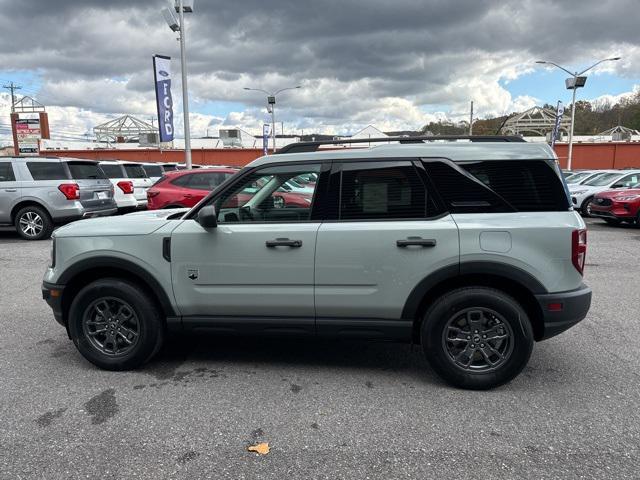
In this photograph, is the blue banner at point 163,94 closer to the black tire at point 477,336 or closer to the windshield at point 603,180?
the windshield at point 603,180

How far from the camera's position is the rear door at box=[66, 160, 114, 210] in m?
10.7

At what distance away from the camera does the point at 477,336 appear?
134 inches

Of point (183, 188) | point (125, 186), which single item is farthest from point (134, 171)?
point (183, 188)

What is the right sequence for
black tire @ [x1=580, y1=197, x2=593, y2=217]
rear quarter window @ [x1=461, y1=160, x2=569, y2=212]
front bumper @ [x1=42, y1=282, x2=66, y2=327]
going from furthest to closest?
black tire @ [x1=580, y1=197, x2=593, y2=217] < front bumper @ [x1=42, y1=282, x2=66, y2=327] < rear quarter window @ [x1=461, y1=160, x2=569, y2=212]

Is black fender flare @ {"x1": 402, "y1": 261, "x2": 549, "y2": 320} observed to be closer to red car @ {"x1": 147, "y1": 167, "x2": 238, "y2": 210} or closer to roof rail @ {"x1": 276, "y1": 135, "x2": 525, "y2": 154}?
roof rail @ {"x1": 276, "y1": 135, "x2": 525, "y2": 154}

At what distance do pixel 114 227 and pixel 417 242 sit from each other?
2391mm

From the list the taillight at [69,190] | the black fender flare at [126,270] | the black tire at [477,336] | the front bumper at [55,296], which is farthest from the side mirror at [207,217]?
the taillight at [69,190]

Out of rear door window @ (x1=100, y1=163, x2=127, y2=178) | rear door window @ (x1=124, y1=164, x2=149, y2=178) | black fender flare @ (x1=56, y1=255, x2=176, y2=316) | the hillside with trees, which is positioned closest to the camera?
black fender flare @ (x1=56, y1=255, x2=176, y2=316)

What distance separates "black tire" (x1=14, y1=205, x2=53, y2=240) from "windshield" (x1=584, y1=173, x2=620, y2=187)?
54.1 ft

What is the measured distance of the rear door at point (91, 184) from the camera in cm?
1066

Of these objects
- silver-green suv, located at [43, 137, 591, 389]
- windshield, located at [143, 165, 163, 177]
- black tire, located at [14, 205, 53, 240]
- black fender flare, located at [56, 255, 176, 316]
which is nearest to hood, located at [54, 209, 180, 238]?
silver-green suv, located at [43, 137, 591, 389]

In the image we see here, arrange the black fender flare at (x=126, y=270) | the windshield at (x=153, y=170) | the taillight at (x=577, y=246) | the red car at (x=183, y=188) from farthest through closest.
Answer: the windshield at (x=153, y=170), the red car at (x=183, y=188), the black fender flare at (x=126, y=270), the taillight at (x=577, y=246)

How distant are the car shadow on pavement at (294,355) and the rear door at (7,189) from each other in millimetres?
7994

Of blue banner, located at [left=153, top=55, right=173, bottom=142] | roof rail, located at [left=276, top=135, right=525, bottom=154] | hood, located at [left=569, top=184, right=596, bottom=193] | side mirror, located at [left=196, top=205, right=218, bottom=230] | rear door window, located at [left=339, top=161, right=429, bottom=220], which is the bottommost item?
hood, located at [left=569, top=184, right=596, bottom=193]
